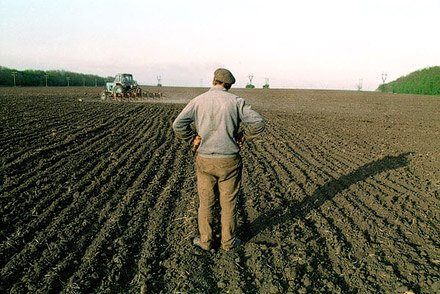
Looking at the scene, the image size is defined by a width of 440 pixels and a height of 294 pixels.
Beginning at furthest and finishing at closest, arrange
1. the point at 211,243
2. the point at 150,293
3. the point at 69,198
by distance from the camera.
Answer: the point at 69,198, the point at 211,243, the point at 150,293

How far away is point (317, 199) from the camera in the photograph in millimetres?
6539

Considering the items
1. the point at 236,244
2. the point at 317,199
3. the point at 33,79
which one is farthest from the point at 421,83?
the point at 236,244

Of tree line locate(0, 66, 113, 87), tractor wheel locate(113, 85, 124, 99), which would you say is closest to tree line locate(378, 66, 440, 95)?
tractor wheel locate(113, 85, 124, 99)

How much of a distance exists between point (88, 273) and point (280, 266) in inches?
77.6

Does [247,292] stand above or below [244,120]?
below

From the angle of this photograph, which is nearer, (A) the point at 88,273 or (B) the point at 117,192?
(A) the point at 88,273

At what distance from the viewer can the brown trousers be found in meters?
4.38

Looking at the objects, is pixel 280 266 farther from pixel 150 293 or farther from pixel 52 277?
pixel 52 277

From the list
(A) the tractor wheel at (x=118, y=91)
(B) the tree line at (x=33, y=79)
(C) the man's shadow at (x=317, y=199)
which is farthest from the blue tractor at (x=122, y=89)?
(B) the tree line at (x=33, y=79)

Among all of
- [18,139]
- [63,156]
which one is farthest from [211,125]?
[18,139]

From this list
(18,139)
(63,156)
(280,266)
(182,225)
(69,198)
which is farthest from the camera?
(18,139)

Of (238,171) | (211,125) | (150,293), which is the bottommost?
(150,293)

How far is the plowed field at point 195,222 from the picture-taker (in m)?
4.01

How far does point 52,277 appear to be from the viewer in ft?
12.7
